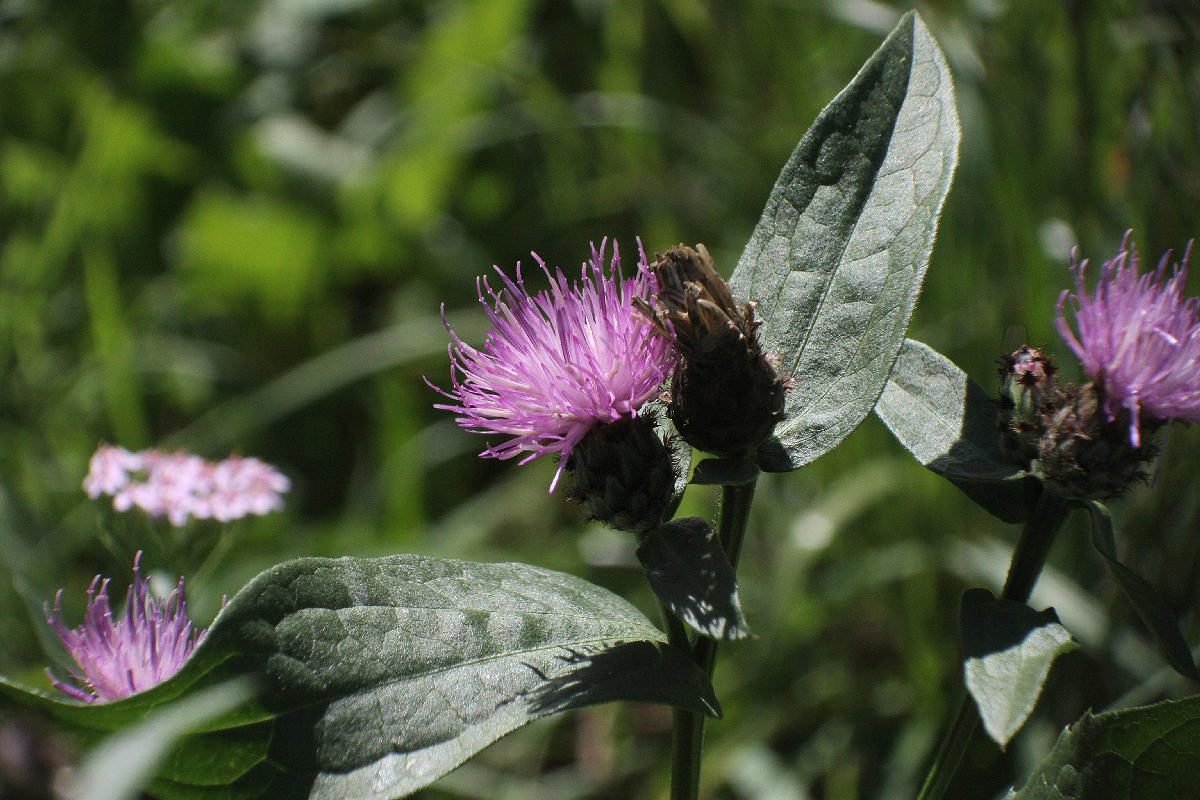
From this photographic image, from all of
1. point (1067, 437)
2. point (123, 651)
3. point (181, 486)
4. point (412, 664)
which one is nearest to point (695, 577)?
point (412, 664)

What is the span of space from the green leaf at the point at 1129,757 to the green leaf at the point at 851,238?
32 centimetres

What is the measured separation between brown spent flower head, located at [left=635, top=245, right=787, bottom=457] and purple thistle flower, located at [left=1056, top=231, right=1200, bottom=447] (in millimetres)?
256

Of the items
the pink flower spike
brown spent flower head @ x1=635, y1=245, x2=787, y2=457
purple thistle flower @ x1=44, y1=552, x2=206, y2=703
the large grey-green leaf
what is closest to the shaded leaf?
brown spent flower head @ x1=635, y1=245, x2=787, y2=457

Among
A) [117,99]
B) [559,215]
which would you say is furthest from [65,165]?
[559,215]

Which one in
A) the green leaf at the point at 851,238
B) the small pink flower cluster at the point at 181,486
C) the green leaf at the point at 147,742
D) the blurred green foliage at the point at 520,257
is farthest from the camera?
the blurred green foliage at the point at 520,257

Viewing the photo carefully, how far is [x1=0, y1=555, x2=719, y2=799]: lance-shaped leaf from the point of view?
725mm

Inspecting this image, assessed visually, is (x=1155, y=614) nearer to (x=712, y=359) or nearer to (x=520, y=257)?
(x=712, y=359)

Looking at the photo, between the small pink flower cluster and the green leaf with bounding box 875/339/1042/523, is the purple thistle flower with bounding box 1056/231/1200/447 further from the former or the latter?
the small pink flower cluster

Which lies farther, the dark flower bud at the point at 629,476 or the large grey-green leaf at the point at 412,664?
the dark flower bud at the point at 629,476

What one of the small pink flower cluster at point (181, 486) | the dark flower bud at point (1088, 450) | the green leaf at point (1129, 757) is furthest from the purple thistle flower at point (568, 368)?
the small pink flower cluster at point (181, 486)

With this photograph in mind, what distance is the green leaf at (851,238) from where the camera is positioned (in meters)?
0.83

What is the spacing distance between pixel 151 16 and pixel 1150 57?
9.52 ft

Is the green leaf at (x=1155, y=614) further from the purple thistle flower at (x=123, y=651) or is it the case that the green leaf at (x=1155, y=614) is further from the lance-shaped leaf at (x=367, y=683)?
the purple thistle flower at (x=123, y=651)

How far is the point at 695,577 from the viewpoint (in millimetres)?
768
